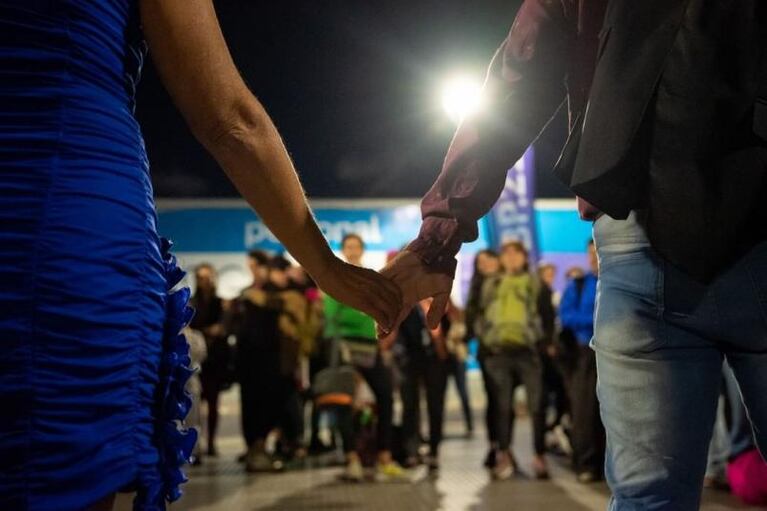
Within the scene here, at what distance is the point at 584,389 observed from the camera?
6.84 meters

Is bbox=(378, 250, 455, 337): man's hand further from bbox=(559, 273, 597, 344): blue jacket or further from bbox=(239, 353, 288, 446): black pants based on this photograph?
bbox=(239, 353, 288, 446): black pants

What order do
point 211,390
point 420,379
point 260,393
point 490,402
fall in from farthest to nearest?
point 211,390 < point 260,393 < point 420,379 < point 490,402

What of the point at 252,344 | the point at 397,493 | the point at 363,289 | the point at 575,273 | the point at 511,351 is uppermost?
the point at 575,273

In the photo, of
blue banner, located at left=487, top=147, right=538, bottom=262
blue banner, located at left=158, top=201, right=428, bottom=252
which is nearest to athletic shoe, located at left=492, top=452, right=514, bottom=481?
blue banner, located at left=487, top=147, right=538, bottom=262

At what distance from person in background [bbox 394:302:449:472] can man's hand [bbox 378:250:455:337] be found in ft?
16.5

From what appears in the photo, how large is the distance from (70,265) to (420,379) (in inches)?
256

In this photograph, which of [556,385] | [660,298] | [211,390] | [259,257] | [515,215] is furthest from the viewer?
[515,215]

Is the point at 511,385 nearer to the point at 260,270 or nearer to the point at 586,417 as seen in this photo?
the point at 586,417

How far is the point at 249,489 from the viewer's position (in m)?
6.41

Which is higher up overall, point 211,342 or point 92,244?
point 92,244

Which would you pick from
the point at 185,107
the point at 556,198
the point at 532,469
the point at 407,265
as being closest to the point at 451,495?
the point at 532,469

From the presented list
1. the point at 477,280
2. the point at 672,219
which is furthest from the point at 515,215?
the point at 672,219

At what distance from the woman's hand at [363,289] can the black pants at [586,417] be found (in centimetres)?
500

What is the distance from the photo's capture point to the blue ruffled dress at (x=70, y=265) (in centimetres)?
118
